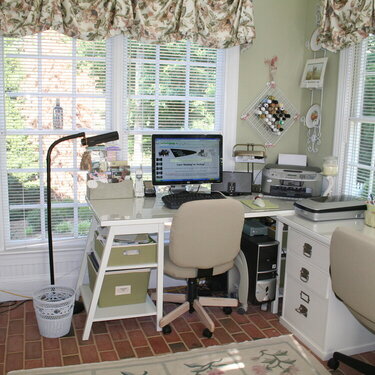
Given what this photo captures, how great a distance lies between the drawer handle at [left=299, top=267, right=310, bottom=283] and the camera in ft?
9.52

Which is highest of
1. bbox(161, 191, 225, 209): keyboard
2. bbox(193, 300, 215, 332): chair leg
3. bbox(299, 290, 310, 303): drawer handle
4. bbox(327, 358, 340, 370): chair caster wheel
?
bbox(161, 191, 225, 209): keyboard

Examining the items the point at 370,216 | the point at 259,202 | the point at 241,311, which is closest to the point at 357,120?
the point at 370,216

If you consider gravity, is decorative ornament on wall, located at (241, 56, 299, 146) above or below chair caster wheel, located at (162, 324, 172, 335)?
above

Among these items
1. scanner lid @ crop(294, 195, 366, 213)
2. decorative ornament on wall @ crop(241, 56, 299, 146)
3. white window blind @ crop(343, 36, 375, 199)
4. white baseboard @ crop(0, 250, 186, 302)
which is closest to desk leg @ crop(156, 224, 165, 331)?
white baseboard @ crop(0, 250, 186, 302)

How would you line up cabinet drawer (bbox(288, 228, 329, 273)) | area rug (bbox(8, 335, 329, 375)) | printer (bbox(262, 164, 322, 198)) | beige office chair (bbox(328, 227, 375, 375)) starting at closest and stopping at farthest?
beige office chair (bbox(328, 227, 375, 375)), area rug (bbox(8, 335, 329, 375)), cabinet drawer (bbox(288, 228, 329, 273)), printer (bbox(262, 164, 322, 198))

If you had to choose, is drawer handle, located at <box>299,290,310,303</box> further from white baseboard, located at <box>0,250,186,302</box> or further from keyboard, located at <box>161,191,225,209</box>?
white baseboard, located at <box>0,250,186,302</box>

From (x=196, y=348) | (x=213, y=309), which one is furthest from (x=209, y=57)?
(x=196, y=348)

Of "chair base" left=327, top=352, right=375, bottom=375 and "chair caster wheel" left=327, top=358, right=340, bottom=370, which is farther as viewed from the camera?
"chair caster wheel" left=327, top=358, right=340, bottom=370

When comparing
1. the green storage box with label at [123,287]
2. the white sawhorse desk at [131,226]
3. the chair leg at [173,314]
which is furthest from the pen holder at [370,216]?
the green storage box with label at [123,287]

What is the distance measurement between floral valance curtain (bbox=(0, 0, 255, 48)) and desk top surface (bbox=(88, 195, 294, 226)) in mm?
1040

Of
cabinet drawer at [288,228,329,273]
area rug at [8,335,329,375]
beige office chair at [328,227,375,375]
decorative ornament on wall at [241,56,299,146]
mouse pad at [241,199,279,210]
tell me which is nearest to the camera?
beige office chair at [328,227,375,375]

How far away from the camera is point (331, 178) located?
3.31 meters

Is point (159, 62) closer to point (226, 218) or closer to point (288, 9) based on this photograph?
point (288, 9)

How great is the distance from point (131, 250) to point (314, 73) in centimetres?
183
